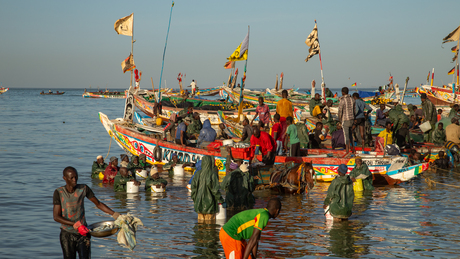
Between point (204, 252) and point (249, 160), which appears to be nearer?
point (204, 252)

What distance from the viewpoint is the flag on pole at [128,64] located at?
19328 millimetres

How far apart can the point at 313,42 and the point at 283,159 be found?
27.5 ft

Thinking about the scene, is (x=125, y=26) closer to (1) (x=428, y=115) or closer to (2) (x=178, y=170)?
(2) (x=178, y=170)

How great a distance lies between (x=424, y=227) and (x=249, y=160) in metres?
4.92

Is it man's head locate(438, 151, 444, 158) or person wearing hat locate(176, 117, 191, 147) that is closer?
person wearing hat locate(176, 117, 191, 147)

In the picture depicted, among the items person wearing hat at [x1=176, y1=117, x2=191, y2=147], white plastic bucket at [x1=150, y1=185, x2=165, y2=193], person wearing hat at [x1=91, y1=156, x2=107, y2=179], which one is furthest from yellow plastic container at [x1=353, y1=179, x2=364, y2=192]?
person wearing hat at [x1=91, y1=156, x2=107, y2=179]

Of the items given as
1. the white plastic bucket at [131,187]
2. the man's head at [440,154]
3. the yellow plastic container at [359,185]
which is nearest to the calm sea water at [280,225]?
the white plastic bucket at [131,187]

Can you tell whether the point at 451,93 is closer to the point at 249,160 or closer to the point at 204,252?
the point at 249,160

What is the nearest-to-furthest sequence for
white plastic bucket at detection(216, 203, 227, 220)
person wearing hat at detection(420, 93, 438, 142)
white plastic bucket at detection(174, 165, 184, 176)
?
white plastic bucket at detection(216, 203, 227, 220) → white plastic bucket at detection(174, 165, 184, 176) → person wearing hat at detection(420, 93, 438, 142)

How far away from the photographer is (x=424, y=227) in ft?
31.5

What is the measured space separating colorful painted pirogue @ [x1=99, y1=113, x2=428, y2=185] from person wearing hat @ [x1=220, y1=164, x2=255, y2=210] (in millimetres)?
2424

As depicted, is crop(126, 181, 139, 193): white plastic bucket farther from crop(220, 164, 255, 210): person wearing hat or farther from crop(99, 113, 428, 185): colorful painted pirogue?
crop(220, 164, 255, 210): person wearing hat

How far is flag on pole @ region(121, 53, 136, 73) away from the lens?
Result: 19.3 metres

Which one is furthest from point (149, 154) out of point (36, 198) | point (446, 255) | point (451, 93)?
point (451, 93)
